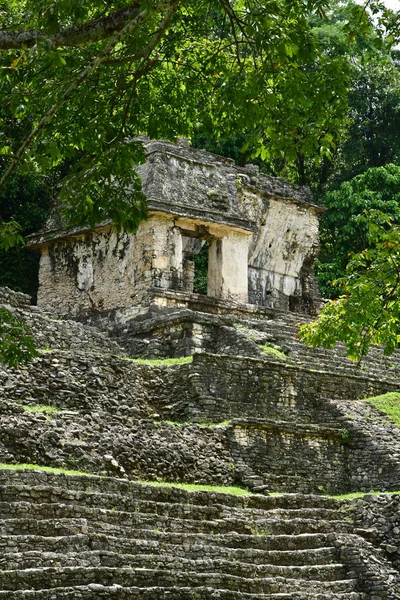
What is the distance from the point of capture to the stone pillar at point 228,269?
23.2 m

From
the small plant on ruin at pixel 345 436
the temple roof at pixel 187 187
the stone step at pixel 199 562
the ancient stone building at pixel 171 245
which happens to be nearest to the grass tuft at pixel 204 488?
the stone step at pixel 199 562

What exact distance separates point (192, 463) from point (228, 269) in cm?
814

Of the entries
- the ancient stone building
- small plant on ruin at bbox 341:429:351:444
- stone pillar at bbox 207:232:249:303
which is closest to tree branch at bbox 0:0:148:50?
small plant on ruin at bbox 341:429:351:444

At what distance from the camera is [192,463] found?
15.8 metres

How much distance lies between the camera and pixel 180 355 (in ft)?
62.6

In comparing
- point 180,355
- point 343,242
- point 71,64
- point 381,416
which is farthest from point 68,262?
point 71,64

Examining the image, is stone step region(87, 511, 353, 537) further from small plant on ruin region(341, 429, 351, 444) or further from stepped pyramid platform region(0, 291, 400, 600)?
small plant on ruin region(341, 429, 351, 444)

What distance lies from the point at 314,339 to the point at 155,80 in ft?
11.9

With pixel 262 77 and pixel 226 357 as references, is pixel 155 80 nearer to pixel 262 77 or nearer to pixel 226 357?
pixel 262 77

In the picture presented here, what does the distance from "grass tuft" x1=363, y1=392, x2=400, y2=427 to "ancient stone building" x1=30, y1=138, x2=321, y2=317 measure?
4.37 metres

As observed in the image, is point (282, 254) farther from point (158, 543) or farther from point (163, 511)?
point (158, 543)

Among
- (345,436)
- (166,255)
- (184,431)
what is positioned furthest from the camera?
(166,255)

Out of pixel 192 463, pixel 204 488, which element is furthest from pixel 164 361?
pixel 204 488

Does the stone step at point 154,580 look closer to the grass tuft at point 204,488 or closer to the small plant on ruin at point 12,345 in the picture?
the grass tuft at point 204,488
